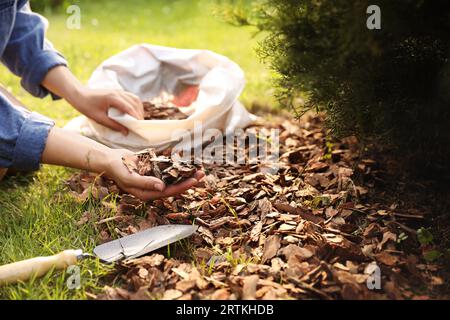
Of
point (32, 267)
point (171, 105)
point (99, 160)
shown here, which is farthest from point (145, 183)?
point (171, 105)

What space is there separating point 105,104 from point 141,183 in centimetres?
72

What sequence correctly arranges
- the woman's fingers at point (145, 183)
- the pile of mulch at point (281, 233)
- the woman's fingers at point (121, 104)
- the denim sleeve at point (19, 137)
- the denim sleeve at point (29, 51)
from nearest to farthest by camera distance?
the pile of mulch at point (281, 233), the woman's fingers at point (145, 183), the denim sleeve at point (19, 137), the woman's fingers at point (121, 104), the denim sleeve at point (29, 51)

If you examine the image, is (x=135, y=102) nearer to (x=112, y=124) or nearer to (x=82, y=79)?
(x=112, y=124)

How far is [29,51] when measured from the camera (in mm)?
2740

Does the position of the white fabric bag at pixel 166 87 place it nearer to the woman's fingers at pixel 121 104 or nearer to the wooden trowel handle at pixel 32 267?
the woman's fingers at pixel 121 104

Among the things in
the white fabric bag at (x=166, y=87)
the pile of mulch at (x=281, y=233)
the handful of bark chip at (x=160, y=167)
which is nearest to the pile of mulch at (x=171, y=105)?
the white fabric bag at (x=166, y=87)

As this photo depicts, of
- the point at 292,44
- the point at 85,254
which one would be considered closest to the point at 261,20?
the point at 292,44

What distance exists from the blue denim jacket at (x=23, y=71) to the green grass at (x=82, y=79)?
222 millimetres

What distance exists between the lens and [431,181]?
7.26 feet

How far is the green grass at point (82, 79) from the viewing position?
1900 millimetres

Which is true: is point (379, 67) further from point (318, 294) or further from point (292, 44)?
point (318, 294)

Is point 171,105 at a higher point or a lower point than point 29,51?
lower

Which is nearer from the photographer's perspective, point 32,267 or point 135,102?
point 32,267

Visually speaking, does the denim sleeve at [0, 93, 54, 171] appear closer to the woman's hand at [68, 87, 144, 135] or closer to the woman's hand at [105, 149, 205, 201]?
the woman's hand at [105, 149, 205, 201]
